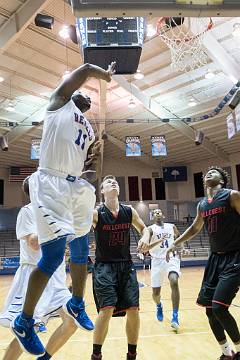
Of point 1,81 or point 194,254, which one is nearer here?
point 1,81

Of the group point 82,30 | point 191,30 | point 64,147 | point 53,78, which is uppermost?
point 53,78

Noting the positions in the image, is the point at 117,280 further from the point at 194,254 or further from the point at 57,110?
the point at 194,254

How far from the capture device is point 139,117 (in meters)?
19.9

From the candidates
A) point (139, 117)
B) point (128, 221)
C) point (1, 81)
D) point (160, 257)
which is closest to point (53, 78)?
point (1, 81)

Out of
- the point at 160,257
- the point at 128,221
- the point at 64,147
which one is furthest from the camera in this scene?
the point at 160,257

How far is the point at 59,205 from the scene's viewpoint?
2.68m

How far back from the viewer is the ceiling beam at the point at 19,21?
10172 mm

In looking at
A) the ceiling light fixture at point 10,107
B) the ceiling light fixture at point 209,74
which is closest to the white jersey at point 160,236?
the ceiling light fixture at point 209,74

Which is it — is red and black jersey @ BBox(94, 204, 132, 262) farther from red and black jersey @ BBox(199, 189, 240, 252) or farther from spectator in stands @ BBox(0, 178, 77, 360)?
red and black jersey @ BBox(199, 189, 240, 252)

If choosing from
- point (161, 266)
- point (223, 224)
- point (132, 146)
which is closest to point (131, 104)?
point (132, 146)

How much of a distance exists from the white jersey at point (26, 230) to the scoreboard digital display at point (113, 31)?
13.7 feet

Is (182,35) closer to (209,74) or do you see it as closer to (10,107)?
(209,74)

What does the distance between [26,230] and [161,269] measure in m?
4.48

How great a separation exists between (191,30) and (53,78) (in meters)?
7.08
